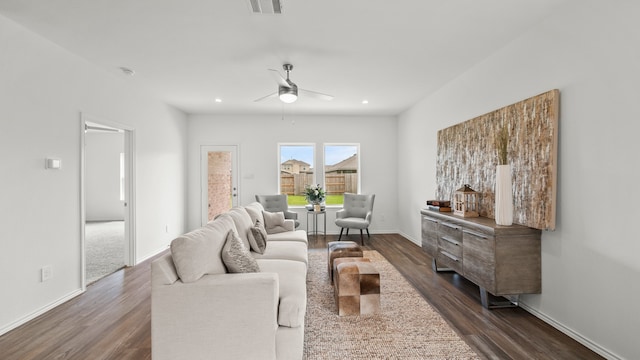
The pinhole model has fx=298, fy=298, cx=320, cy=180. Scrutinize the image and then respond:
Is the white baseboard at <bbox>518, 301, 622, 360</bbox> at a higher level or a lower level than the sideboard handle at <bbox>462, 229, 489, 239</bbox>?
lower

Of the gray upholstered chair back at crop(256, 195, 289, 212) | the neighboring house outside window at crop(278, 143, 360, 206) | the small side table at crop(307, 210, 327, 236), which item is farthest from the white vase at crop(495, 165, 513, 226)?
the gray upholstered chair back at crop(256, 195, 289, 212)

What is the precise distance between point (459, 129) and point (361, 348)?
303 centimetres

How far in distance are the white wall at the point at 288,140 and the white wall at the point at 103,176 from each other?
380 centimetres

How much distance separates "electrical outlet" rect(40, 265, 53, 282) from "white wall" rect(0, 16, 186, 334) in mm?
41

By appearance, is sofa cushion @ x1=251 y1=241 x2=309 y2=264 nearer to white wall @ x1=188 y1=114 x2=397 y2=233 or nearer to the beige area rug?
the beige area rug

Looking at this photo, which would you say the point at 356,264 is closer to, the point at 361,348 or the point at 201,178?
the point at 361,348

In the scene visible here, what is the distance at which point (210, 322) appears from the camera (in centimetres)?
185

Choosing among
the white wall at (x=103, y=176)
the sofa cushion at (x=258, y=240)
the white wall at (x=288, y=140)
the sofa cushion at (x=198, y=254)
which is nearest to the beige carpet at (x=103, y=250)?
the white wall at (x=103, y=176)

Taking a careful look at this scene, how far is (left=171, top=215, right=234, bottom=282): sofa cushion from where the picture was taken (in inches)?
74.9

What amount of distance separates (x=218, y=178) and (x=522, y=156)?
5.55m

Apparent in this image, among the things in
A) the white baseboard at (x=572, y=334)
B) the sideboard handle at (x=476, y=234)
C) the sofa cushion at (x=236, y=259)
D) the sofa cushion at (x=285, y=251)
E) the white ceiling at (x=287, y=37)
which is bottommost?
the white baseboard at (x=572, y=334)

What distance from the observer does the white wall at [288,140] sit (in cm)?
645

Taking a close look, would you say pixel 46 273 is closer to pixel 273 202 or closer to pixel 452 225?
pixel 273 202

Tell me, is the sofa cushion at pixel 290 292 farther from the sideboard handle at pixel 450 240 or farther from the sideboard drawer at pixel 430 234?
the sideboard drawer at pixel 430 234
